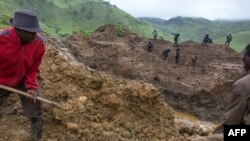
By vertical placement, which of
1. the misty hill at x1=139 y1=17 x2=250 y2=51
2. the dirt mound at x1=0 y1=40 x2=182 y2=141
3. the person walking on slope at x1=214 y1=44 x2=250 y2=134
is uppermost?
the person walking on slope at x1=214 y1=44 x2=250 y2=134

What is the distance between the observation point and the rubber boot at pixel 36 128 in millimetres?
5545

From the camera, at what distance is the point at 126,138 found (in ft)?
21.2

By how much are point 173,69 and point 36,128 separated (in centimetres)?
2141

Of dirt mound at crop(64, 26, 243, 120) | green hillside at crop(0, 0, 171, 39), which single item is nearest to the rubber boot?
dirt mound at crop(64, 26, 243, 120)

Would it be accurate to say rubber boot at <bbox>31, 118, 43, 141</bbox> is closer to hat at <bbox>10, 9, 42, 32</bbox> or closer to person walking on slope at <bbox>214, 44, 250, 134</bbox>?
hat at <bbox>10, 9, 42, 32</bbox>

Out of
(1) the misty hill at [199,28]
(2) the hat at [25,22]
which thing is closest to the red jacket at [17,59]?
(2) the hat at [25,22]

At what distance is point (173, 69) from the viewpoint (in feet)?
87.5

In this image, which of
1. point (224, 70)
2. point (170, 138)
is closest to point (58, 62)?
point (170, 138)

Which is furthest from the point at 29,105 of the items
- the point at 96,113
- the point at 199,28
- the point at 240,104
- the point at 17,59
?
the point at 199,28

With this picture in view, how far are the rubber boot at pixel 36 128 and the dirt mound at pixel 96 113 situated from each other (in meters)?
0.38

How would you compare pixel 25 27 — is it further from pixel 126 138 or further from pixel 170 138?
pixel 170 138

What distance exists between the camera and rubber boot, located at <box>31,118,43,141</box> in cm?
554

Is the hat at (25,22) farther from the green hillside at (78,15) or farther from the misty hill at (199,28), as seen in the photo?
the misty hill at (199,28)

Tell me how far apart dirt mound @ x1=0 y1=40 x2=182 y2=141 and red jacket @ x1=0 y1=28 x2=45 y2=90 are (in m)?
1.04
